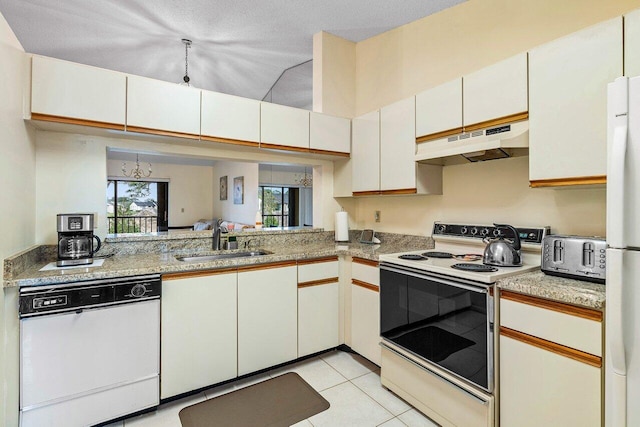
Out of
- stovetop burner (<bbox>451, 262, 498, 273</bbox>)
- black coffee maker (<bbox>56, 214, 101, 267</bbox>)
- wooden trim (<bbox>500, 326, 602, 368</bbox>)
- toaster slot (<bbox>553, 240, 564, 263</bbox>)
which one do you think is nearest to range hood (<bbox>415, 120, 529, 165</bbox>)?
toaster slot (<bbox>553, 240, 564, 263</bbox>)

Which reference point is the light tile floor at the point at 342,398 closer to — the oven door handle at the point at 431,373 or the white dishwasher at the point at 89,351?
the white dishwasher at the point at 89,351

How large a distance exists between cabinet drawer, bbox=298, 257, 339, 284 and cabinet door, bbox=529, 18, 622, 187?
150 cm

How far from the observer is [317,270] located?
257 centimetres

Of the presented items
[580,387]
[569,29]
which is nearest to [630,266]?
[580,387]

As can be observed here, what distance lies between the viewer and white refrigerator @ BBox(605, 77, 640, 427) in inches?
42.1

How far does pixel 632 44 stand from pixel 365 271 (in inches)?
74.5

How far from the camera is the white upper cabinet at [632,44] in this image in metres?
1.40

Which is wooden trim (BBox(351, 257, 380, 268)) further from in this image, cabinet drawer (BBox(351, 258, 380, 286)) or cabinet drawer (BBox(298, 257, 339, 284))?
cabinet drawer (BBox(298, 257, 339, 284))

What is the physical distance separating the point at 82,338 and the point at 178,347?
51cm

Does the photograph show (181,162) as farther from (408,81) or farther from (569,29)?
(569,29)

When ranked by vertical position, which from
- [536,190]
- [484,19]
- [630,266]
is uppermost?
[484,19]

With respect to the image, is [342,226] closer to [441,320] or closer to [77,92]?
[441,320]

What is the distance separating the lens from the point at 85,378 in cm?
174

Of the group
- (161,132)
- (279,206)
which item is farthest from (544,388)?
(279,206)
